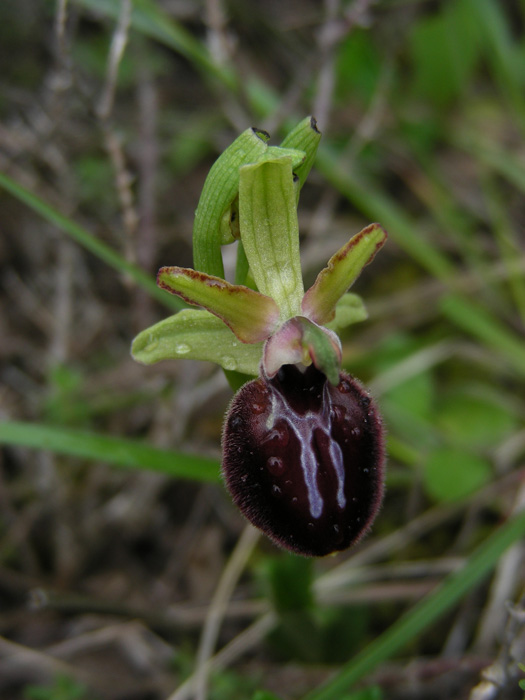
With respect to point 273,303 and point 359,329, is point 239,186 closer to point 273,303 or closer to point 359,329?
point 273,303

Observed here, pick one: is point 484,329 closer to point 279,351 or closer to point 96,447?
point 279,351

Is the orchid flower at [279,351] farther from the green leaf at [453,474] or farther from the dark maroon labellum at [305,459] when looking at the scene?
the green leaf at [453,474]

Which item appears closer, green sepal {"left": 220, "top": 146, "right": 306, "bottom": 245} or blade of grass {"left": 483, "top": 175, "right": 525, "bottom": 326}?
green sepal {"left": 220, "top": 146, "right": 306, "bottom": 245}

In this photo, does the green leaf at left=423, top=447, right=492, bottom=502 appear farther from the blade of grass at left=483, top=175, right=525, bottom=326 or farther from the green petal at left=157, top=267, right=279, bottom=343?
the green petal at left=157, top=267, right=279, bottom=343

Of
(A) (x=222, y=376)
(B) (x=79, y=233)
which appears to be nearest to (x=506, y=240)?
(A) (x=222, y=376)

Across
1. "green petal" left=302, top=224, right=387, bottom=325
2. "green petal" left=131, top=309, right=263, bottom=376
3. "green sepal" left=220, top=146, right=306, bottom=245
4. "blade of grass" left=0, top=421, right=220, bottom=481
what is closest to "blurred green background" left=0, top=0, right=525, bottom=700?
"blade of grass" left=0, top=421, right=220, bottom=481

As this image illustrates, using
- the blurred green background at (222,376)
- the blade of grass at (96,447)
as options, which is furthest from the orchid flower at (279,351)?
the blurred green background at (222,376)

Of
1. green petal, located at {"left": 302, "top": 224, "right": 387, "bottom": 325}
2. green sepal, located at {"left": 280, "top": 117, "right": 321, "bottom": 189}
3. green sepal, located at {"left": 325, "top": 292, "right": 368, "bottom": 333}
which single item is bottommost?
green petal, located at {"left": 302, "top": 224, "right": 387, "bottom": 325}
